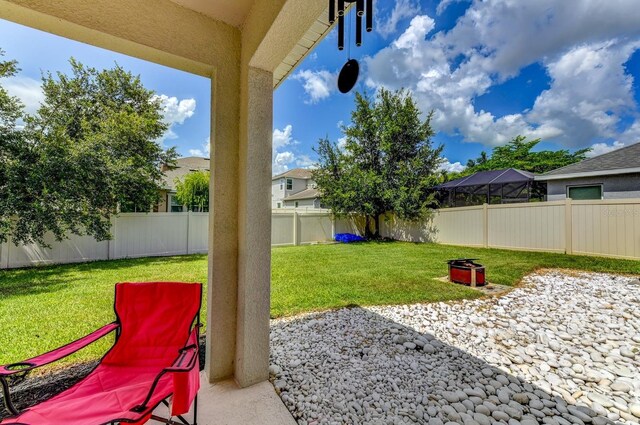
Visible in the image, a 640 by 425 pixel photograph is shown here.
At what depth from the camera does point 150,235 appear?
8.34 m

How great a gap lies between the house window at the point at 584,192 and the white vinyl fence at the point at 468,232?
3.13 meters

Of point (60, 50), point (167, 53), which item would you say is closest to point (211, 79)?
point (167, 53)

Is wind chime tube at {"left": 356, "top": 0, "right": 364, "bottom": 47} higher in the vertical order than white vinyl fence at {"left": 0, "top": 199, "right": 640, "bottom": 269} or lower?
higher

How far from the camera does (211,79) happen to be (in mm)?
2148

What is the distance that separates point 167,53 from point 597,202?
10.0 m

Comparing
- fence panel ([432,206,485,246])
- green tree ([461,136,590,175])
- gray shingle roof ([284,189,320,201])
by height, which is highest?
green tree ([461,136,590,175])

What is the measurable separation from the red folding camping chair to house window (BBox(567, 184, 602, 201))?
13043mm

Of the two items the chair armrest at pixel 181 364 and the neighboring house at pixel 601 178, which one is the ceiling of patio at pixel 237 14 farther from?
the neighboring house at pixel 601 178

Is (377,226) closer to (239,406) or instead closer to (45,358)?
(239,406)

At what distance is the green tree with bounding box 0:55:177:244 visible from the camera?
613cm

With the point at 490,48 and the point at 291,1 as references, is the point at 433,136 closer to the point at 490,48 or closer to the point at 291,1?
the point at 490,48

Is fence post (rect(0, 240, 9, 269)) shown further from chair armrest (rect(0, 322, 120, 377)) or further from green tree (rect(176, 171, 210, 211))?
chair armrest (rect(0, 322, 120, 377))

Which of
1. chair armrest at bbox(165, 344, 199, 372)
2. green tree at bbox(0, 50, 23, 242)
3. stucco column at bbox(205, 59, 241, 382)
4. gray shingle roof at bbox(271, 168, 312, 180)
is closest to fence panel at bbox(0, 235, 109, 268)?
green tree at bbox(0, 50, 23, 242)

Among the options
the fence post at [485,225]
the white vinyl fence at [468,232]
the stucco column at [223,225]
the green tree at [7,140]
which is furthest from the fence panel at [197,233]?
the fence post at [485,225]
